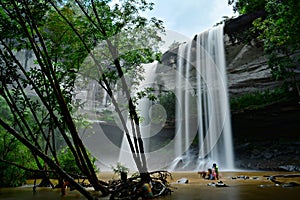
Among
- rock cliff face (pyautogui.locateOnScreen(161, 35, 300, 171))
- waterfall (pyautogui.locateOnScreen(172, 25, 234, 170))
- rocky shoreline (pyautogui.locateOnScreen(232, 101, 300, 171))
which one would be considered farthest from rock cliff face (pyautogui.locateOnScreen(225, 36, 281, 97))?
rocky shoreline (pyautogui.locateOnScreen(232, 101, 300, 171))

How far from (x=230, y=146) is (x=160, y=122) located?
7820 millimetres

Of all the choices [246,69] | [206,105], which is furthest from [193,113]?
[246,69]

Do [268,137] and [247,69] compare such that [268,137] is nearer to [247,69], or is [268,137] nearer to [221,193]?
[247,69]

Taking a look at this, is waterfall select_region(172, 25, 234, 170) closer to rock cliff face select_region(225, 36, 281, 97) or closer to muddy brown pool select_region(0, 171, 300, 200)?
rock cliff face select_region(225, 36, 281, 97)

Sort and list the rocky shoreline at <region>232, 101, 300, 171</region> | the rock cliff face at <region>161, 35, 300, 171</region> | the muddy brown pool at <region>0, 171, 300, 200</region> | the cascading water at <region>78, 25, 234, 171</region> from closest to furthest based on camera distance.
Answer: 1. the muddy brown pool at <region>0, 171, 300, 200</region>
2. the rocky shoreline at <region>232, 101, 300, 171</region>
3. the rock cliff face at <region>161, 35, 300, 171</region>
4. the cascading water at <region>78, 25, 234, 171</region>

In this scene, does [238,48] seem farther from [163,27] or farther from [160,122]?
[163,27]

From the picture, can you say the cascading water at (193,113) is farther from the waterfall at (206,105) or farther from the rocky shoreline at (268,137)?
the rocky shoreline at (268,137)

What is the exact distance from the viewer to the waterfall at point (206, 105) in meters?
18.0

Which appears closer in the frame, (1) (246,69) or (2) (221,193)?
(2) (221,193)

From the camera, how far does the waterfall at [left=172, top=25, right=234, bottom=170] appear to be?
59.2 feet

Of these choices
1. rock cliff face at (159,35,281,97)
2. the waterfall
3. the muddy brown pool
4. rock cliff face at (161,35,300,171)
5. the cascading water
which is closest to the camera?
the muddy brown pool

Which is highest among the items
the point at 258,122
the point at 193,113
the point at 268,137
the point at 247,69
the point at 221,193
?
the point at 247,69

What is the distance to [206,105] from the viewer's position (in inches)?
767

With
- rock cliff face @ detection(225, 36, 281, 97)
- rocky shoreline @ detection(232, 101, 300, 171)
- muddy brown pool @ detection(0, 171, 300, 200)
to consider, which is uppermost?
rock cliff face @ detection(225, 36, 281, 97)
